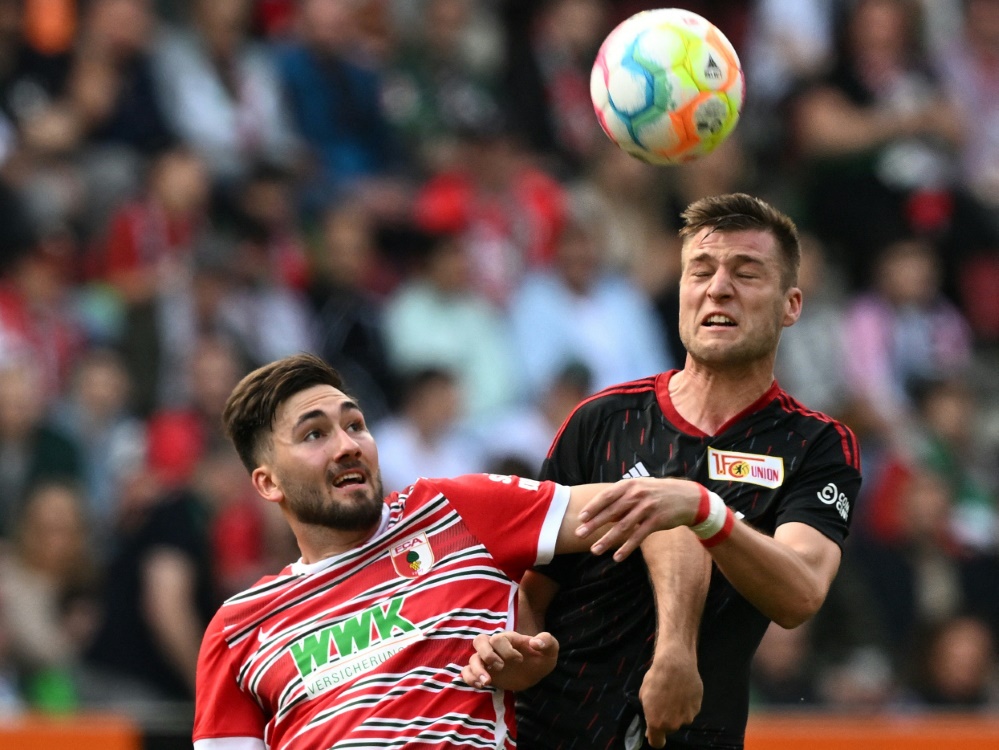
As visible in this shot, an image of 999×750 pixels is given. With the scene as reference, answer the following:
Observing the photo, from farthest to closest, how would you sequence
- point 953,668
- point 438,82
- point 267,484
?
point 438,82, point 953,668, point 267,484

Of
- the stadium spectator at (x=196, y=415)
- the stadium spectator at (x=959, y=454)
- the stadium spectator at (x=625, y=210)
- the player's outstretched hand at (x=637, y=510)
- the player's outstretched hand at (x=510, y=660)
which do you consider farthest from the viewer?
the stadium spectator at (x=625, y=210)

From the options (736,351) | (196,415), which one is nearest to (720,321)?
(736,351)

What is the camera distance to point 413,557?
5000mm

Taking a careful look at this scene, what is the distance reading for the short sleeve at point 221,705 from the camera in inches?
195

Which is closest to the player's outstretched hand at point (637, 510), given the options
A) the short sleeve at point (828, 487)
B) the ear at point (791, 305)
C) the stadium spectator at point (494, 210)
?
the short sleeve at point (828, 487)

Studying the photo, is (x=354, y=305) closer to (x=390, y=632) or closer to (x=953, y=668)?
(x=953, y=668)

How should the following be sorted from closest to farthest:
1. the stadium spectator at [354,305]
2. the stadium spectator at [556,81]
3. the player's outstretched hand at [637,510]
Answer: the player's outstretched hand at [637,510]
the stadium spectator at [354,305]
the stadium spectator at [556,81]

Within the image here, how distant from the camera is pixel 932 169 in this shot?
40.1ft

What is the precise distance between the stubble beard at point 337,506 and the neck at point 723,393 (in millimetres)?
971

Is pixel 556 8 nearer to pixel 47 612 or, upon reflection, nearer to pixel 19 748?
pixel 47 612

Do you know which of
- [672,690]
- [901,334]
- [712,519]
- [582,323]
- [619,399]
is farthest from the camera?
[901,334]

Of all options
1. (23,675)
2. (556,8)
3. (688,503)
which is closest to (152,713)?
(23,675)

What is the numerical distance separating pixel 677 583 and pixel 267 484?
1386 millimetres

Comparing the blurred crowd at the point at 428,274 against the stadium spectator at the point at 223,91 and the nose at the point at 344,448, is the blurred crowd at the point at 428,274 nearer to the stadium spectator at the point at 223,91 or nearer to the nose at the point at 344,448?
the stadium spectator at the point at 223,91
